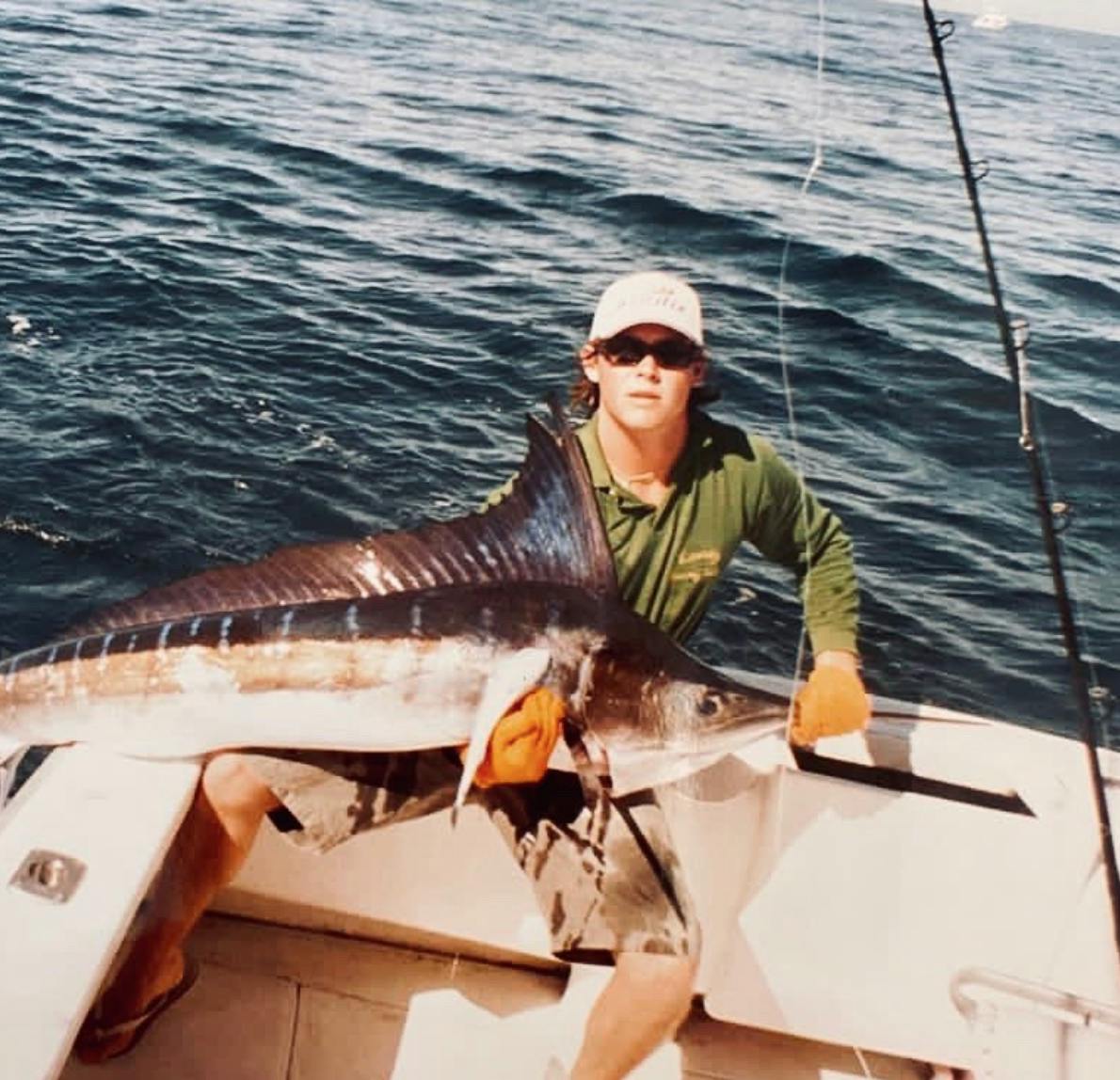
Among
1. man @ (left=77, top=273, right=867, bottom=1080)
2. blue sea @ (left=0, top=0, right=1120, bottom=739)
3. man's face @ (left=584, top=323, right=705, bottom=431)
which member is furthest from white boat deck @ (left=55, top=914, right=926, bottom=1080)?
blue sea @ (left=0, top=0, right=1120, bottom=739)

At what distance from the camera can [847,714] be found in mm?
→ 2191

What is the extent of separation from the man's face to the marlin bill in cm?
23

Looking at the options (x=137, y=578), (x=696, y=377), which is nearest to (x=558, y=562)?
(x=696, y=377)

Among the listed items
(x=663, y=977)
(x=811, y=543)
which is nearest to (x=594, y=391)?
(x=811, y=543)

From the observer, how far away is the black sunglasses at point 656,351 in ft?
7.91

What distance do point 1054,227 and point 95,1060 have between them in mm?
11964

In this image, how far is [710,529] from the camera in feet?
8.13

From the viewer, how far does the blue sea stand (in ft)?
17.5

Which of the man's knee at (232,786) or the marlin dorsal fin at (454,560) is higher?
the marlin dorsal fin at (454,560)

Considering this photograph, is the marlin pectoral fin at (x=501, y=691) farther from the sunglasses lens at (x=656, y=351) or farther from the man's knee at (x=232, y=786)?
the sunglasses lens at (x=656, y=351)

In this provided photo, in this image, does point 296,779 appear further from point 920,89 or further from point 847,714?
point 920,89

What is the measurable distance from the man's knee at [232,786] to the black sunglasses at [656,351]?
1.13 meters

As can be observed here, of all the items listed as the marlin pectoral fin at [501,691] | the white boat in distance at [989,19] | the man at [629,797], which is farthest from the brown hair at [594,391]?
the white boat in distance at [989,19]

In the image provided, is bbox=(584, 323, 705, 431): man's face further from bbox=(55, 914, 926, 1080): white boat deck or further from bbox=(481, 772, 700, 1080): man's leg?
bbox=(55, 914, 926, 1080): white boat deck
